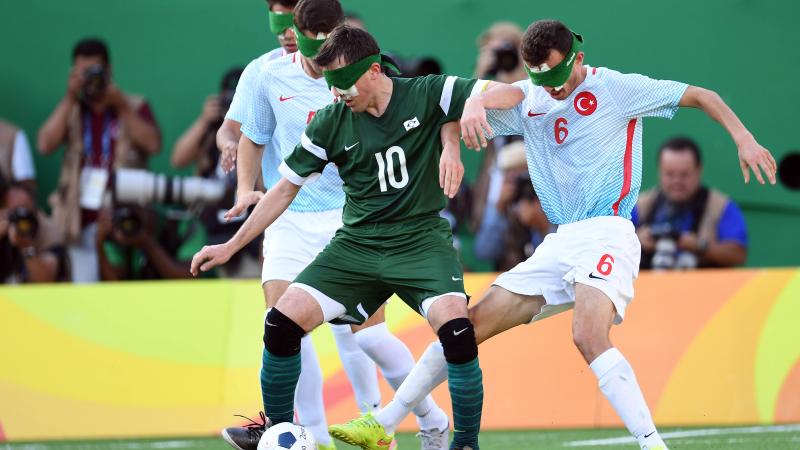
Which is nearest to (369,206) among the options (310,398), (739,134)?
(310,398)

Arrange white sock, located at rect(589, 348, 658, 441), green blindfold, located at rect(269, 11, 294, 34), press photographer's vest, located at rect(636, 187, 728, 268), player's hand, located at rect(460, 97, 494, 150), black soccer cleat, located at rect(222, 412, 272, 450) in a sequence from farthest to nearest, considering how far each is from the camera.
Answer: press photographer's vest, located at rect(636, 187, 728, 268)
green blindfold, located at rect(269, 11, 294, 34)
black soccer cleat, located at rect(222, 412, 272, 450)
white sock, located at rect(589, 348, 658, 441)
player's hand, located at rect(460, 97, 494, 150)

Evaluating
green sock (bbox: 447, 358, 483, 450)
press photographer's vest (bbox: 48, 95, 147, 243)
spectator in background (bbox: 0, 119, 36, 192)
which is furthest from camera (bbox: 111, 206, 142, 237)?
green sock (bbox: 447, 358, 483, 450)

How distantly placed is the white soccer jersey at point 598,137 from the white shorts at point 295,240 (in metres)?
1.38

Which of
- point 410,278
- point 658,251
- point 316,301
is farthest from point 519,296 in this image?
point 658,251

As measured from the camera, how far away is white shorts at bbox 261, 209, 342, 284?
295 inches

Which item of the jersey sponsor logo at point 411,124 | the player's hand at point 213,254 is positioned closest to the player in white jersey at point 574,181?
the jersey sponsor logo at point 411,124

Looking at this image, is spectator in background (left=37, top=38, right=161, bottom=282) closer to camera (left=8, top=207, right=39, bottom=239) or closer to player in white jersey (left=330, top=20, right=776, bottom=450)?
camera (left=8, top=207, right=39, bottom=239)

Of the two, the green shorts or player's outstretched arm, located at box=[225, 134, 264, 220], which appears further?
player's outstretched arm, located at box=[225, 134, 264, 220]

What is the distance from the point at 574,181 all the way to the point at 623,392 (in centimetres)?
113

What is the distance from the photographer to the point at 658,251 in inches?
411

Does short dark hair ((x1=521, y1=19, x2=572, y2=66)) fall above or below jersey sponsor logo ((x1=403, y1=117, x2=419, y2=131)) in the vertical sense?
above

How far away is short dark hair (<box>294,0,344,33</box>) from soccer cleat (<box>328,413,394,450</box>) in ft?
6.71

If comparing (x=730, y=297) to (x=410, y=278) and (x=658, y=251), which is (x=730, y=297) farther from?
(x=410, y=278)

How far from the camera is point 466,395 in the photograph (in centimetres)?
644
